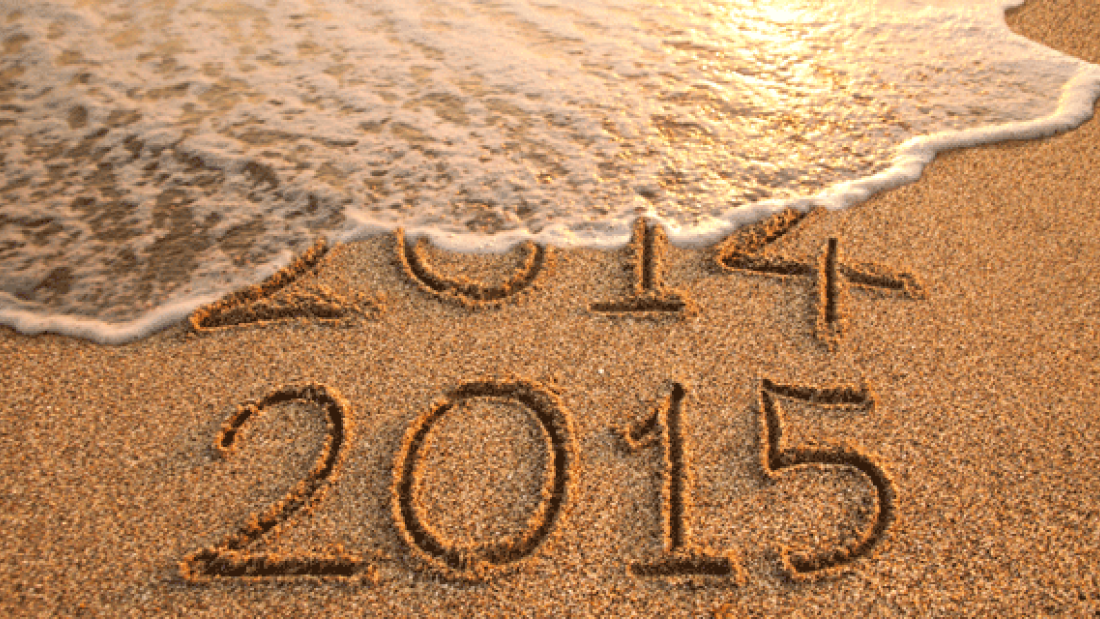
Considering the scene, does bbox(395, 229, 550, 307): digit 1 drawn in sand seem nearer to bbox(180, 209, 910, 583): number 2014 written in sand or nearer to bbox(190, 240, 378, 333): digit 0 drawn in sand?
bbox(180, 209, 910, 583): number 2014 written in sand

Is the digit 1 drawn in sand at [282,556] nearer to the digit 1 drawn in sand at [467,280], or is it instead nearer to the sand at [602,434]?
the sand at [602,434]

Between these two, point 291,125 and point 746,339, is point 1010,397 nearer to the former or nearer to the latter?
point 746,339

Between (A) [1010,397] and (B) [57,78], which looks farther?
(B) [57,78]

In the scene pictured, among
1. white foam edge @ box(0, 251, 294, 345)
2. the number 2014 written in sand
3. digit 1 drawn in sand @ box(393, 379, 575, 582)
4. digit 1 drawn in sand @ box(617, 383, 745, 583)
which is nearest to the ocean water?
white foam edge @ box(0, 251, 294, 345)

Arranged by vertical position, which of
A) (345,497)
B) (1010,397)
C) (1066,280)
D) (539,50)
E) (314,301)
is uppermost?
(539,50)

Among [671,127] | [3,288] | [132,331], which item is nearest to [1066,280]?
[671,127]

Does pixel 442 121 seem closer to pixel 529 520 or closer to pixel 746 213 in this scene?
pixel 746 213

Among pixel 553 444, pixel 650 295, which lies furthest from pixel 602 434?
pixel 650 295
